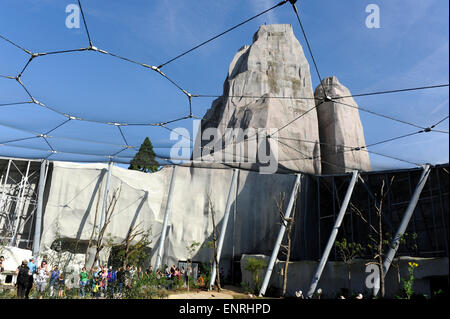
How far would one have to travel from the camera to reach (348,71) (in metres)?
8.83

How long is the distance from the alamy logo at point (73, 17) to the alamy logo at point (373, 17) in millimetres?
6341

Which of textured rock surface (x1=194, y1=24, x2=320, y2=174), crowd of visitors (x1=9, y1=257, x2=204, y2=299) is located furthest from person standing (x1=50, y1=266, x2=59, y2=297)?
textured rock surface (x1=194, y1=24, x2=320, y2=174)

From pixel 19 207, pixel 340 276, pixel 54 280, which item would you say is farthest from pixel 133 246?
pixel 340 276

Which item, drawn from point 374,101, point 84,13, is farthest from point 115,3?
point 374,101

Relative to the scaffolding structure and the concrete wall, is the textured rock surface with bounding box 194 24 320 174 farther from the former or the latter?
the scaffolding structure

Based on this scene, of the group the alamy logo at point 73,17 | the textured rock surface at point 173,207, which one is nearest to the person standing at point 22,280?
the alamy logo at point 73,17

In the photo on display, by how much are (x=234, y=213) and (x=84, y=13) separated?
737 inches

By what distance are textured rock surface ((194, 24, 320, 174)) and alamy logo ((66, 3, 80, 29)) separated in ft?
58.7

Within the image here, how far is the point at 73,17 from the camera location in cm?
783

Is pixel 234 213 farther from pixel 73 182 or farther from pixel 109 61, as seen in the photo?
pixel 109 61

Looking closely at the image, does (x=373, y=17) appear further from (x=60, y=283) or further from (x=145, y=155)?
(x=60, y=283)

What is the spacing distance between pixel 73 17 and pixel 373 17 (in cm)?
663
